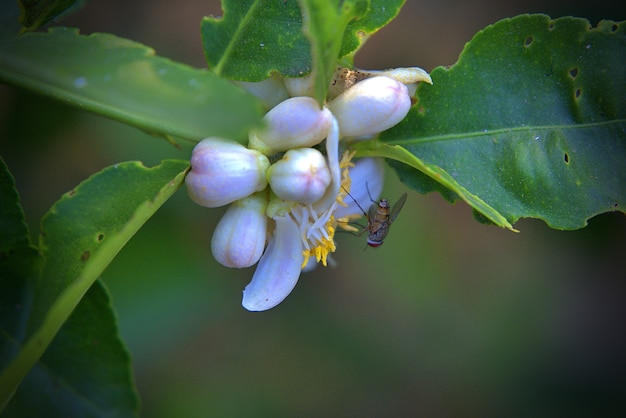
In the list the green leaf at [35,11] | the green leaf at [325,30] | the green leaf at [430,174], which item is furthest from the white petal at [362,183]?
the green leaf at [35,11]

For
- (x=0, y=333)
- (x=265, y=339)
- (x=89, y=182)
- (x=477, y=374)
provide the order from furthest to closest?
(x=477, y=374)
(x=265, y=339)
(x=89, y=182)
(x=0, y=333)

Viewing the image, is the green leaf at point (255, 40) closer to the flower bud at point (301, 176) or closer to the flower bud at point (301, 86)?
the flower bud at point (301, 86)

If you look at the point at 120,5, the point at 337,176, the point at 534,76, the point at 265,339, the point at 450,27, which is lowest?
the point at 265,339

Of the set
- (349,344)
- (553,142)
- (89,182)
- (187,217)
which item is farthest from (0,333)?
(349,344)

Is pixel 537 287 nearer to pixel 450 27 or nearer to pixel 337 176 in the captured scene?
pixel 450 27

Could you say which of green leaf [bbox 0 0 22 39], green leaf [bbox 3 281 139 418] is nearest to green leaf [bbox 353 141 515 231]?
green leaf [bbox 3 281 139 418]
